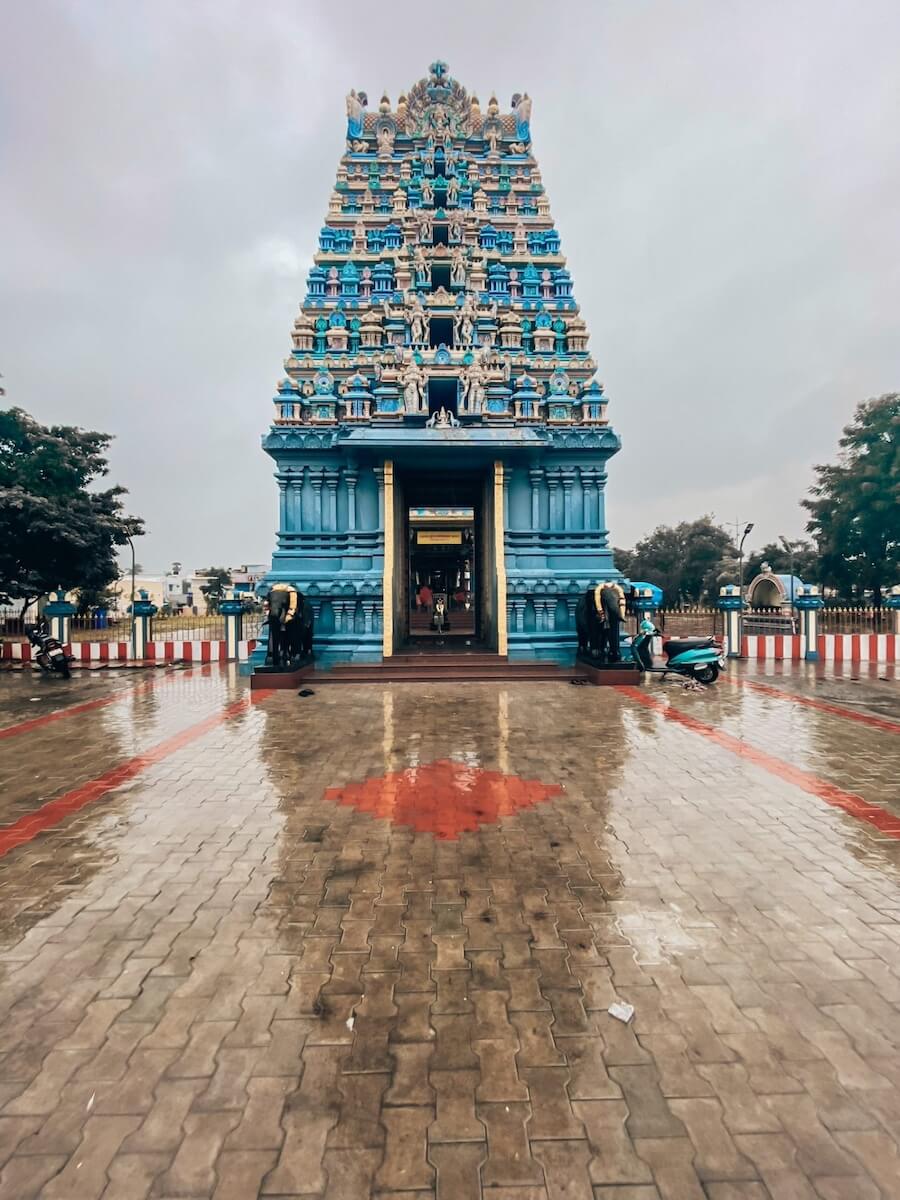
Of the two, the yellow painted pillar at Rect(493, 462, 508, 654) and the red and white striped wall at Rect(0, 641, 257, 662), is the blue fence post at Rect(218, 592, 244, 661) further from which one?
the yellow painted pillar at Rect(493, 462, 508, 654)

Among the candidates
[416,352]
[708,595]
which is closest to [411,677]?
[416,352]

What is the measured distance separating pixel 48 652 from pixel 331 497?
7.95 metres

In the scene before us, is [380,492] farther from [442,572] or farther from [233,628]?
[442,572]

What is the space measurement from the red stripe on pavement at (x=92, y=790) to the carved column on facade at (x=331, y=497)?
725 centimetres

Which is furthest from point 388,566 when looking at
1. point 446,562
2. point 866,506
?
point 866,506

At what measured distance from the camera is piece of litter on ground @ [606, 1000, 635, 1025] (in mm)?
2576

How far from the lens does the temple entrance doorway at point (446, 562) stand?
50.5 ft

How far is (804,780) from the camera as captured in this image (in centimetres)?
573

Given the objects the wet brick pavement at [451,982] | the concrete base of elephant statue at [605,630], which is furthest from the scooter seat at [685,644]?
the wet brick pavement at [451,982]

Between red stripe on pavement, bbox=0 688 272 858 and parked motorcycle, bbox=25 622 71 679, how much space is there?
24.5 feet

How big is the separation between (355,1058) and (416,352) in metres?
15.2

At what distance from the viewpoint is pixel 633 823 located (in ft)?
15.4

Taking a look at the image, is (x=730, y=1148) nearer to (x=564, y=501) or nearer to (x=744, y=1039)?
(x=744, y=1039)

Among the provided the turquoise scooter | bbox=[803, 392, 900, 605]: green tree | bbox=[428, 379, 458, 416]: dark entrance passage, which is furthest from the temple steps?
bbox=[803, 392, 900, 605]: green tree
